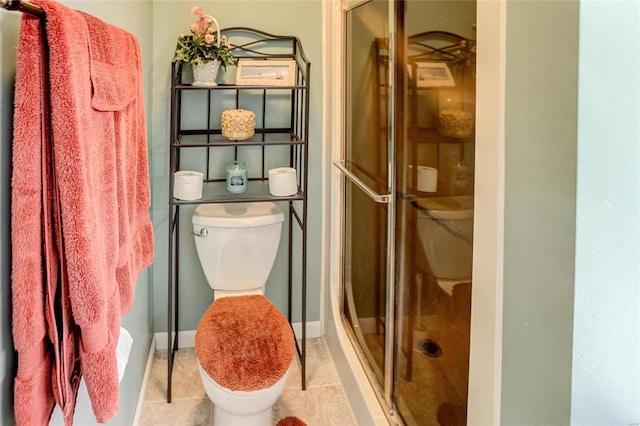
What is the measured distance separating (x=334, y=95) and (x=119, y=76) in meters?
1.45

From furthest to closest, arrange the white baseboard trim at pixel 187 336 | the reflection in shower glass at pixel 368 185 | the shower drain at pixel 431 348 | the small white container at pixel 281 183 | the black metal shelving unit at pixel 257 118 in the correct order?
1. the white baseboard trim at pixel 187 336
2. the black metal shelving unit at pixel 257 118
3. the small white container at pixel 281 183
4. the reflection in shower glass at pixel 368 185
5. the shower drain at pixel 431 348

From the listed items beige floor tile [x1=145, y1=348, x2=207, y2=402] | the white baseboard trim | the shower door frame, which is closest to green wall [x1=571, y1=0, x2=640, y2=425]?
the shower door frame

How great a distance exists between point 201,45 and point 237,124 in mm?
340

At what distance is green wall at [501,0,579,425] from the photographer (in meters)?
0.82

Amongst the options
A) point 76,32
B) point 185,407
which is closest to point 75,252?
point 76,32

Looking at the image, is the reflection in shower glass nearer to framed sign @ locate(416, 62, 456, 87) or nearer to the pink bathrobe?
framed sign @ locate(416, 62, 456, 87)

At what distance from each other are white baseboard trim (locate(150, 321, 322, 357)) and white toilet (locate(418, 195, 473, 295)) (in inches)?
53.6

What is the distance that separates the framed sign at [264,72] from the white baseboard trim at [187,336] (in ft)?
3.96

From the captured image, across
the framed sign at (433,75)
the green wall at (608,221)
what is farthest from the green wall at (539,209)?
the framed sign at (433,75)

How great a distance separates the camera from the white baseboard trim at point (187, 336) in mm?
2643

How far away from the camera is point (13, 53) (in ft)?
2.62

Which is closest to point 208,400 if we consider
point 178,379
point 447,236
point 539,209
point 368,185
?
point 178,379

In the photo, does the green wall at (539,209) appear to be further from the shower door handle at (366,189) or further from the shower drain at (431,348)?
the shower door handle at (366,189)

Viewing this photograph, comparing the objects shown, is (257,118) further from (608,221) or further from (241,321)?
(608,221)
